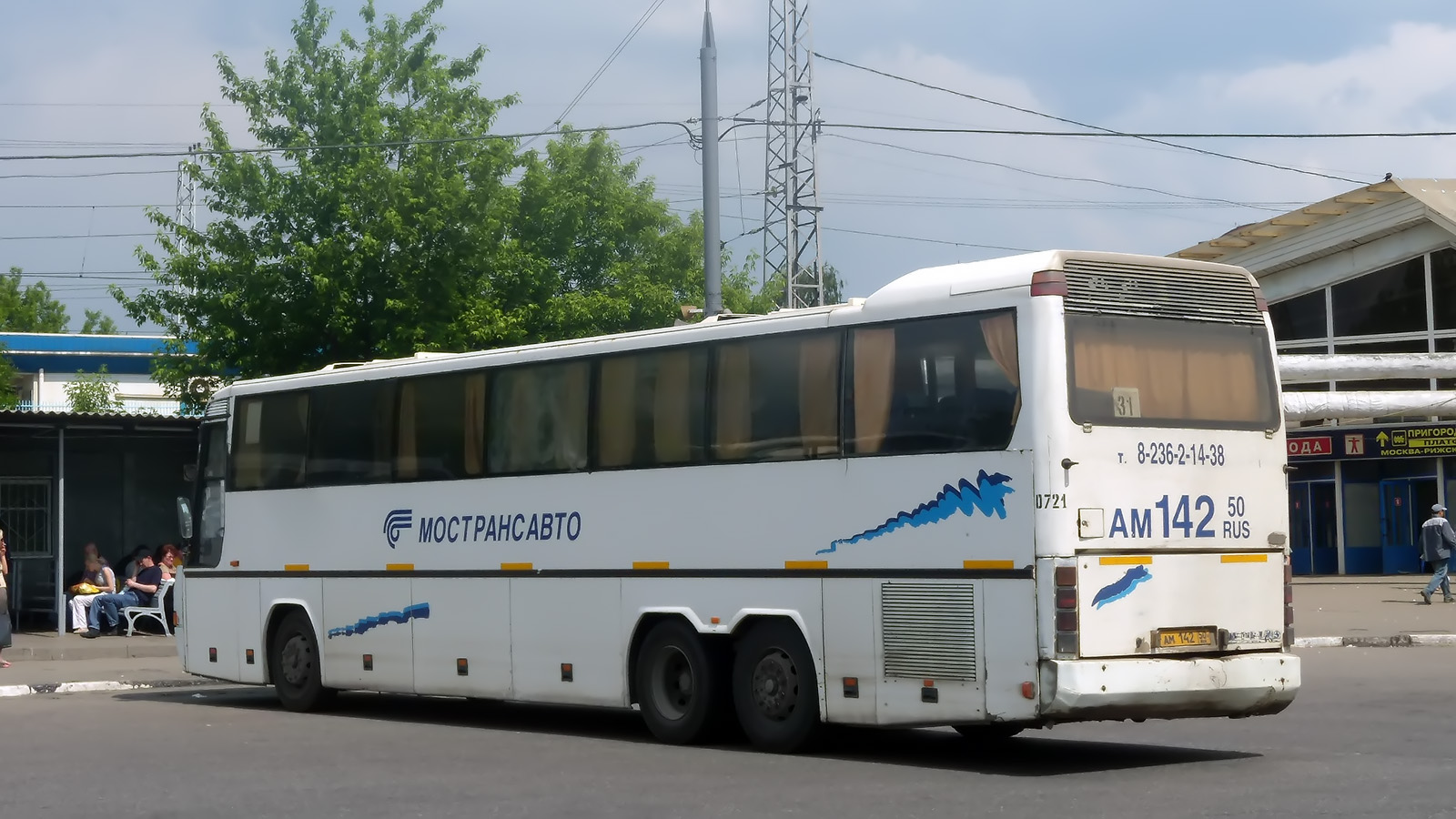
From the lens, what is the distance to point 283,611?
17.9 metres

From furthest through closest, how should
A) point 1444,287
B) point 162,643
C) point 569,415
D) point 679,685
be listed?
point 1444,287 → point 162,643 → point 569,415 → point 679,685

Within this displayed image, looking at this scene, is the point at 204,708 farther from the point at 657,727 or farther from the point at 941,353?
the point at 941,353

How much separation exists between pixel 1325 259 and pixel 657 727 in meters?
33.0

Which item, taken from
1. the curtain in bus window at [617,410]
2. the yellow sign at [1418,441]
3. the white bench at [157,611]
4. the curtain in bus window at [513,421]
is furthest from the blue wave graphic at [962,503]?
the yellow sign at [1418,441]

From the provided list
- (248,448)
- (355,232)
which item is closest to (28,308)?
(355,232)

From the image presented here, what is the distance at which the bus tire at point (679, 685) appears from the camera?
13430 mm

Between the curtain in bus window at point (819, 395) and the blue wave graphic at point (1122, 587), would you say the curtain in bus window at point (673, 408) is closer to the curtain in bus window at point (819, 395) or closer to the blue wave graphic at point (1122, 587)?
the curtain in bus window at point (819, 395)

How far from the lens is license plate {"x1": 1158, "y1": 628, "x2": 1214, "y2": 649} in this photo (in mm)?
11547

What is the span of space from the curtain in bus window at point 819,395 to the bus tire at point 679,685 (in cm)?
184

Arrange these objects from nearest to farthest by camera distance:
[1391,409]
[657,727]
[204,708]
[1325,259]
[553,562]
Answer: [657,727], [553,562], [204,708], [1391,409], [1325,259]

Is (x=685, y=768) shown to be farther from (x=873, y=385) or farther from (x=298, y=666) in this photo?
(x=298, y=666)

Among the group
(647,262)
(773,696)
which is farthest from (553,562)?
(647,262)

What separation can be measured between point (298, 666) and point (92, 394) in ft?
189

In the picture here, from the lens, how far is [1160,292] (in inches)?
476
